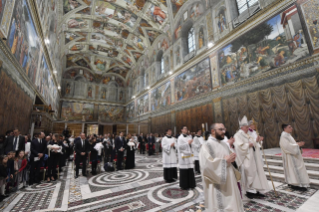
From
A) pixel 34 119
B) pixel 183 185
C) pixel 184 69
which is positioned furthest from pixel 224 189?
pixel 184 69

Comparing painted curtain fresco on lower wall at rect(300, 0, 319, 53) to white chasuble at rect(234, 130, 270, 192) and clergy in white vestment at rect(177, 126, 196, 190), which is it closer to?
white chasuble at rect(234, 130, 270, 192)

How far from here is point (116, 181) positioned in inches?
203

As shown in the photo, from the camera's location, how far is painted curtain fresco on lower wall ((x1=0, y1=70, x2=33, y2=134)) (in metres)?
4.94

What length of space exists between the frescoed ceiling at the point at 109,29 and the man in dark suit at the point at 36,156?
14287 mm

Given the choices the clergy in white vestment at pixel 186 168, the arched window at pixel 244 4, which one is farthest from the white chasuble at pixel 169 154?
the arched window at pixel 244 4

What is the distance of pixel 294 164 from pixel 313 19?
671 centimetres

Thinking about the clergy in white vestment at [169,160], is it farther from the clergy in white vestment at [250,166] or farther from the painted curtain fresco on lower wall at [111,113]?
the painted curtain fresco on lower wall at [111,113]

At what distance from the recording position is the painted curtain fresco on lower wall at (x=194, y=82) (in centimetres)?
1161

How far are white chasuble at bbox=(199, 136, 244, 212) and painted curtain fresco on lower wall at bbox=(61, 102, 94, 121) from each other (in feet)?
79.9

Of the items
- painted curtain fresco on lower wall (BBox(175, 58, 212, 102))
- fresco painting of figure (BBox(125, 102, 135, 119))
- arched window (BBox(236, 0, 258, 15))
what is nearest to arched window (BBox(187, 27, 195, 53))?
painted curtain fresco on lower wall (BBox(175, 58, 212, 102))

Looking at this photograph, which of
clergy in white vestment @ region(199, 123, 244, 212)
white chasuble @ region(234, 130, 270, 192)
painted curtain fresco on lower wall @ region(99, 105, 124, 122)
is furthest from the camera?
painted curtain fresco on lower wall @ region(99, 105, 124, 122)

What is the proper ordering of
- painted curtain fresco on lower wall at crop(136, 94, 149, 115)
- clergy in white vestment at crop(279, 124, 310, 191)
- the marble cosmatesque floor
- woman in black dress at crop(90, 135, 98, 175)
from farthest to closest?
painted curtain fresco on lower wall at crop(136, 94, 149, 115), woman in black dress at crop(90, 135, 98, 175), clergy in white vestment at crop(279, 124, 310, 191), the marble cosmatesque floor

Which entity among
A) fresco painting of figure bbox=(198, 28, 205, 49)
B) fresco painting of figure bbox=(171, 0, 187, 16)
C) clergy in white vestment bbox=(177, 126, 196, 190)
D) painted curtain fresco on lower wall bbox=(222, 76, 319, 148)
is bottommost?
clergy in white vestment bbox=(177, 126, 196, 190)

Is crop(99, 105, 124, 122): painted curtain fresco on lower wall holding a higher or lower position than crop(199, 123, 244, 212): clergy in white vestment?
higher
